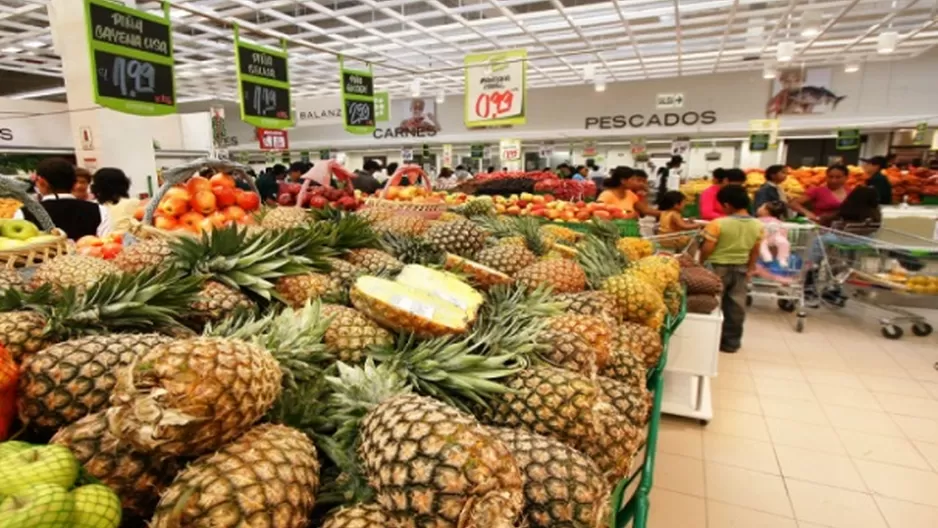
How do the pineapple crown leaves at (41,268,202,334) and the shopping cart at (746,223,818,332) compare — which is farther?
the shopping cart at (746,223,818,332)

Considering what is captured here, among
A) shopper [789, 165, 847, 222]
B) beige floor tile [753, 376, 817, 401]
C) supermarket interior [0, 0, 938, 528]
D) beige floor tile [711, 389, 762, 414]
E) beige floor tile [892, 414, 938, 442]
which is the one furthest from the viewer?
shopper [789, 165, 847, 222]

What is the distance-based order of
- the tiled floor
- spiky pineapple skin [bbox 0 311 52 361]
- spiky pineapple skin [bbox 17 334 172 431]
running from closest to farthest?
spiky pineapple skin [bbox 17 334 172 431], spiky pineapple skin [bbox 0 311 52 361], the tiled floor

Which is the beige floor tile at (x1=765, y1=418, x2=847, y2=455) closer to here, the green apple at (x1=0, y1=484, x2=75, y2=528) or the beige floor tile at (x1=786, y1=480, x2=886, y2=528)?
the beige floor tile at (x1=786, y1=480, x2=886, y2=528)

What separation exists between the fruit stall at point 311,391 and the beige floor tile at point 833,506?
6.07 ft

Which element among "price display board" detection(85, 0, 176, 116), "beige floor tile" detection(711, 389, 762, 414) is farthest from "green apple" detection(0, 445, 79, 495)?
"price display board" detection(85, 0, 176, 116)

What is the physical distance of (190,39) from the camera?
38.7 feet

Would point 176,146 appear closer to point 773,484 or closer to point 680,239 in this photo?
point 680,239

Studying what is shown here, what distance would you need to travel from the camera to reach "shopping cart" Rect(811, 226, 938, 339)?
579 cm

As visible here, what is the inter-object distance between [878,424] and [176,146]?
1344cm

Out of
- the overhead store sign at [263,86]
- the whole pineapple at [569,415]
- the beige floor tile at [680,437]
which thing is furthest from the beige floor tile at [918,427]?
the overhead store sign at [263,86]

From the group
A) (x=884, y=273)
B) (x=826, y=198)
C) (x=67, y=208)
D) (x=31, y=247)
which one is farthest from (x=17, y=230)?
(x=826, y=198)

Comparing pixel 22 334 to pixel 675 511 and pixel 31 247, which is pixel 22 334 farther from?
pixel 675 511

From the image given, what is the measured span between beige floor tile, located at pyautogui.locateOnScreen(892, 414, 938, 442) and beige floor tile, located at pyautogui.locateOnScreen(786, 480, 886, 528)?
1174 mm

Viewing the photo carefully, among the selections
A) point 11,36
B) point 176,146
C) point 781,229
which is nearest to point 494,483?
point 781,229
